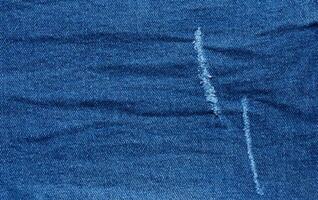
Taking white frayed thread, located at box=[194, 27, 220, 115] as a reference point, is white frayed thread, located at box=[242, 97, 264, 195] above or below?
below

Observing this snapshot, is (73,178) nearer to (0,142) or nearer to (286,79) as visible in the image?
(0,142)

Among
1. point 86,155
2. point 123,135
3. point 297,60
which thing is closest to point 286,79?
point 297,60

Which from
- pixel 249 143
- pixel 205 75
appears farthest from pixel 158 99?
pixel 249 143

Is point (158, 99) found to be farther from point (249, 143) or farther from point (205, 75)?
point (249, 143)

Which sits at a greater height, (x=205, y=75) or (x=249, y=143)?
(x=205, y=75)

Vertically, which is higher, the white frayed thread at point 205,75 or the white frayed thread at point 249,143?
the white frayed thread at point 205,75
